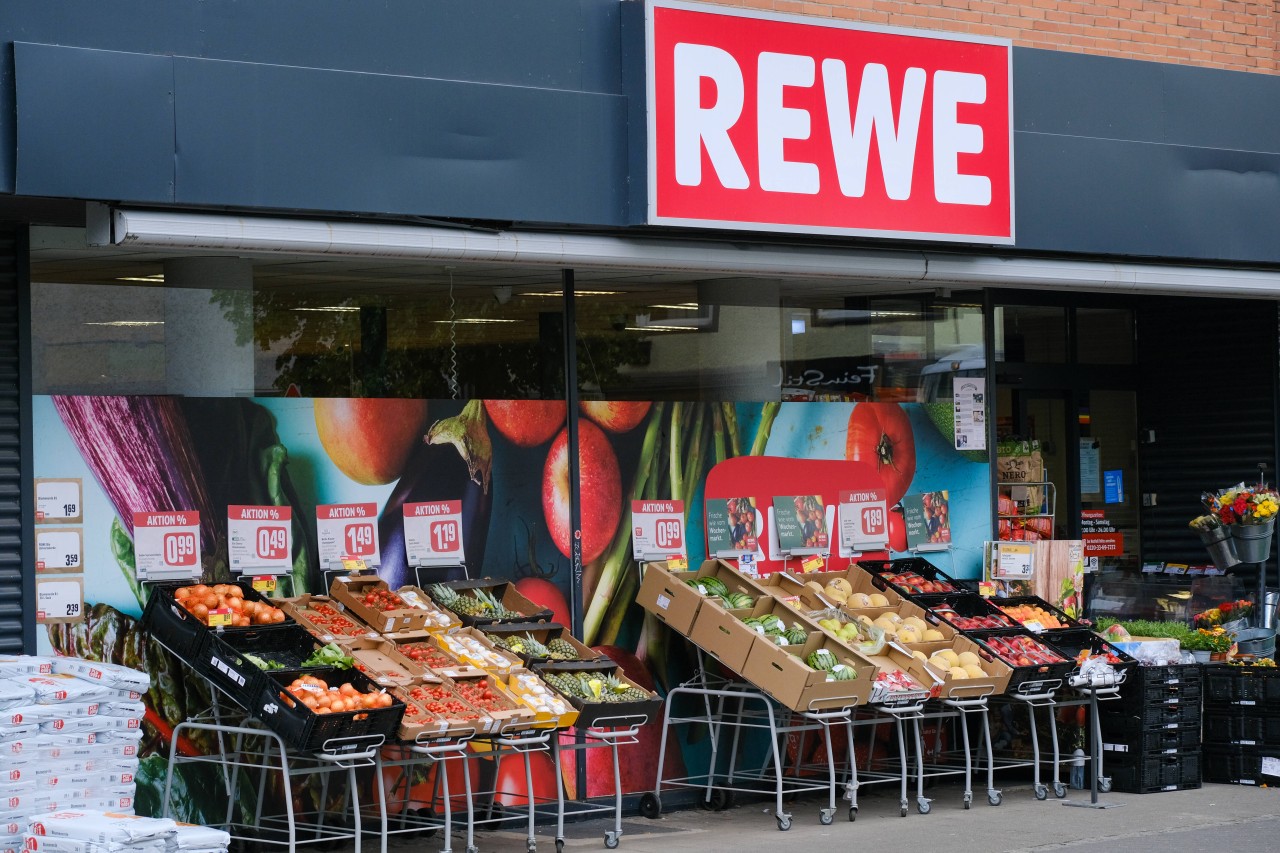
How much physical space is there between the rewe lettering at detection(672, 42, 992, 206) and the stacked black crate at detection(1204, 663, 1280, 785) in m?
3.78

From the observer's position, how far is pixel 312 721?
7.91 metres

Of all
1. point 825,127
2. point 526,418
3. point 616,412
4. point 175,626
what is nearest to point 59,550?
point 175,626

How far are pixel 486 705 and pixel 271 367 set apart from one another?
242cm

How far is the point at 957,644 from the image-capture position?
1072cm

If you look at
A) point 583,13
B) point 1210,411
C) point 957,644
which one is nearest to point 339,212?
point 583,13

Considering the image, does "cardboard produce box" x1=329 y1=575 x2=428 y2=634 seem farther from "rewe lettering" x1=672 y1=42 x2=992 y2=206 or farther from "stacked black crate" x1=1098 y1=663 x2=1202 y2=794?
"stacked black crate" x1=1098 y1=663 x2=1202 y2=794

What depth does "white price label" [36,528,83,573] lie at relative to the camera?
8.59 m

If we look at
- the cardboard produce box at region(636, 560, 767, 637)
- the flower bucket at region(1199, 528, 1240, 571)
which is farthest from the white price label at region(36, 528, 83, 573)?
the flower bucket at region(1199, 528, 1240, 571)

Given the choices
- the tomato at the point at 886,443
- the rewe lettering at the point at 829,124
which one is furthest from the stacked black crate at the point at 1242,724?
the rewe lettering at the point at 829,124

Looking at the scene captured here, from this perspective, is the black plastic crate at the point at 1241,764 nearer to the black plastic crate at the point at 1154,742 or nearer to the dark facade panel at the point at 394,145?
the black plastic crate at the point at 1154,742

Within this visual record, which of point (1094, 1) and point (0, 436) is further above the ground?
point (1094, 1)

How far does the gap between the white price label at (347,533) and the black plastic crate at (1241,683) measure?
5.93m

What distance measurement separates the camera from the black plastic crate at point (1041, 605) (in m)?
11.5

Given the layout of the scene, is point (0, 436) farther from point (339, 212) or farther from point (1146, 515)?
point (1146, 515)
